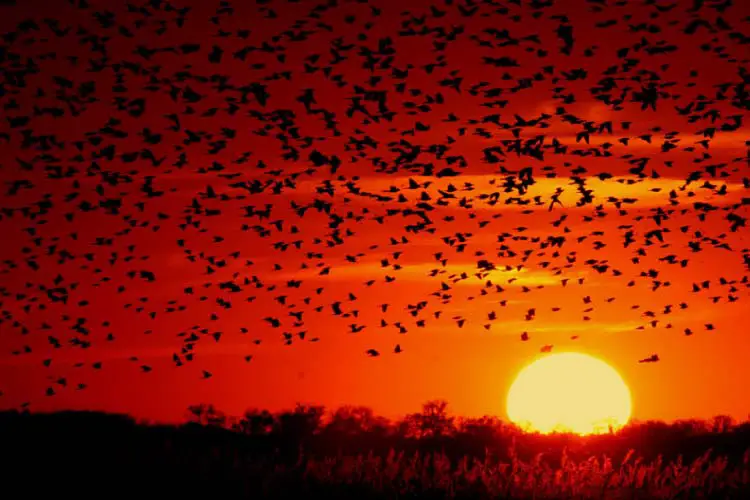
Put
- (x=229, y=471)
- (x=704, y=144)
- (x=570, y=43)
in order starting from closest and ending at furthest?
1. (x=229, y=471)
2. (x=570, y=43)
3. (x=704, y=144)

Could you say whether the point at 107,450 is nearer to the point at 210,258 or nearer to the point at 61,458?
the point at 61,458

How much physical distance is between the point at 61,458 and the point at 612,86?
12.0 metres

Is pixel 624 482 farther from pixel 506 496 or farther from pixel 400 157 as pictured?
pixel 400 157

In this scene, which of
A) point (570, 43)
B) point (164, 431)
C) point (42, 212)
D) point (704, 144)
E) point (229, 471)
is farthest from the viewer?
point (164, 431)

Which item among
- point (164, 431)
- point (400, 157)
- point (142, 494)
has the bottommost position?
point (142, 494)

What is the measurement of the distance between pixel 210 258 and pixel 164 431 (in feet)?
85.4

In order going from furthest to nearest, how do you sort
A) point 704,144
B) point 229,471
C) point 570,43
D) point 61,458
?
point 704,144 → point 570,43 → point 61,458 → point 229,471

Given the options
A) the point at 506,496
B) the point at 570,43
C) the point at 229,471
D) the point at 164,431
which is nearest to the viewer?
the point at 506,496

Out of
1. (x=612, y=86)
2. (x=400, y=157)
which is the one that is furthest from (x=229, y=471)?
(x=612, y=86)

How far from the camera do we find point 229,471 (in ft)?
61.5

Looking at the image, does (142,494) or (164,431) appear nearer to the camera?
(142,494)

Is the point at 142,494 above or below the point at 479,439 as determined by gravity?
below

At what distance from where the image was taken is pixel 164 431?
175 ft

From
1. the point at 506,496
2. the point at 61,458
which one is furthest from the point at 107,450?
the point at 506,496
